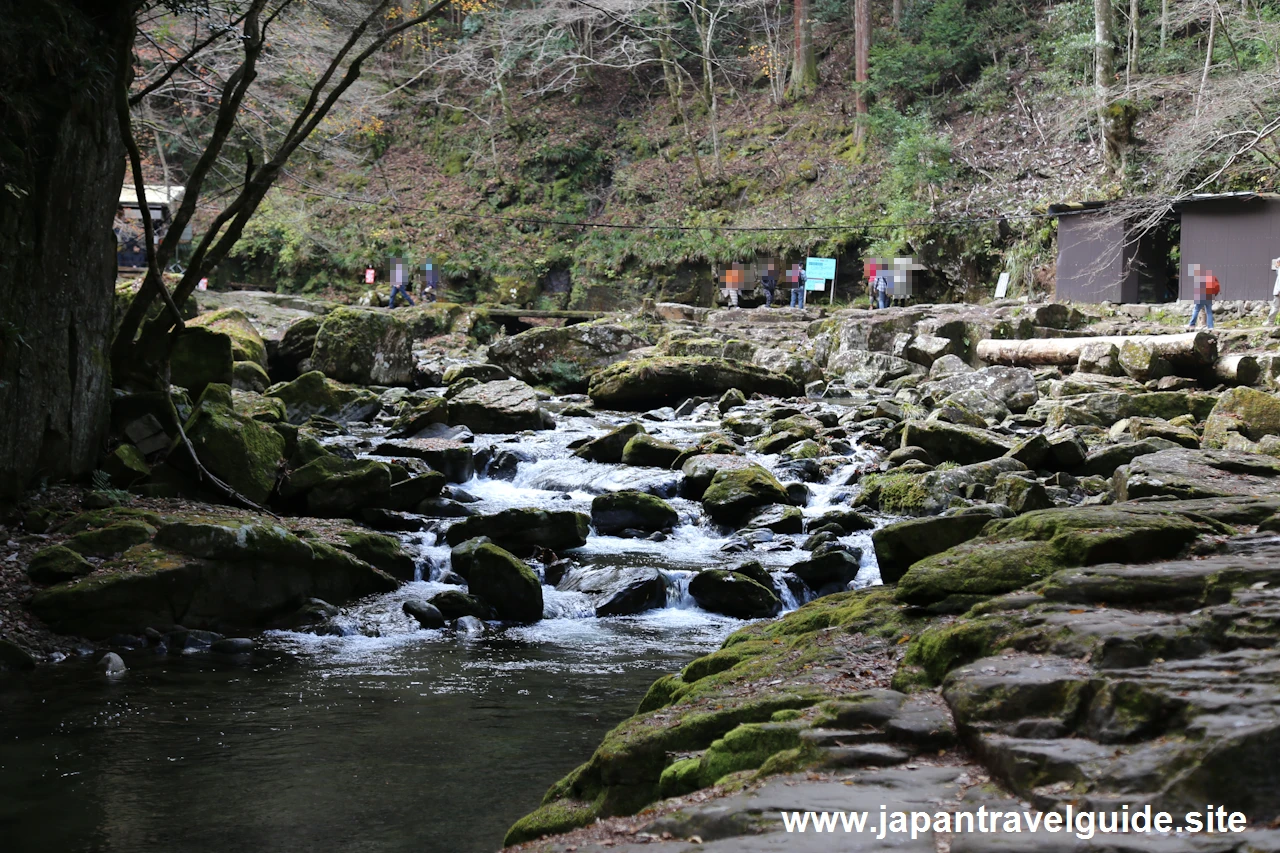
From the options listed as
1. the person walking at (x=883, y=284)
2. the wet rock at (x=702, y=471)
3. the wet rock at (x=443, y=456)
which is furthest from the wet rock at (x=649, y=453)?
the person walking at (x=883, y=284)

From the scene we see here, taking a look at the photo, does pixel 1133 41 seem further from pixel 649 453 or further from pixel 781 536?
pixel 781 536

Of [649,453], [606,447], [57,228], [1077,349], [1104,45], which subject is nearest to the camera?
[57,228]

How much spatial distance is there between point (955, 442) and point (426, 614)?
7.18 metres

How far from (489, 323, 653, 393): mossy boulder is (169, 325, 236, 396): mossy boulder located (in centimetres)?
891

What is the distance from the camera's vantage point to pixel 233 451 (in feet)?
30.8

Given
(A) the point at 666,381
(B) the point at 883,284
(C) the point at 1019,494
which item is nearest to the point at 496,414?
(A) the point at 666,381

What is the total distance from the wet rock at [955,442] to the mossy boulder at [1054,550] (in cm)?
746

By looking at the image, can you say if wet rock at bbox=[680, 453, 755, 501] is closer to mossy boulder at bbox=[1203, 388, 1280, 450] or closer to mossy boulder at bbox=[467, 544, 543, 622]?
mossy boulder at bbox=[467, 544, 543, 622]

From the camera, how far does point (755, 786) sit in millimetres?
2930

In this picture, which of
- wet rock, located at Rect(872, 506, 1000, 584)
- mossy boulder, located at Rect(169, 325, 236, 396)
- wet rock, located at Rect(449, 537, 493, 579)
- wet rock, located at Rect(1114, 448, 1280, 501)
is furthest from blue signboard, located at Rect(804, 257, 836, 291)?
wet rock, located at Rect(872, 506, 1000, 584)

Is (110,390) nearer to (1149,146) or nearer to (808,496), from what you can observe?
(808,496)

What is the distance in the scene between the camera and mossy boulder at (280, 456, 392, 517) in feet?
32.2

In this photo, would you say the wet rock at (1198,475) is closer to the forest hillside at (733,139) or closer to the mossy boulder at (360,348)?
the forest hillside at (733,139)

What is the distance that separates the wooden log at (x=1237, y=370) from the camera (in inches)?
584
